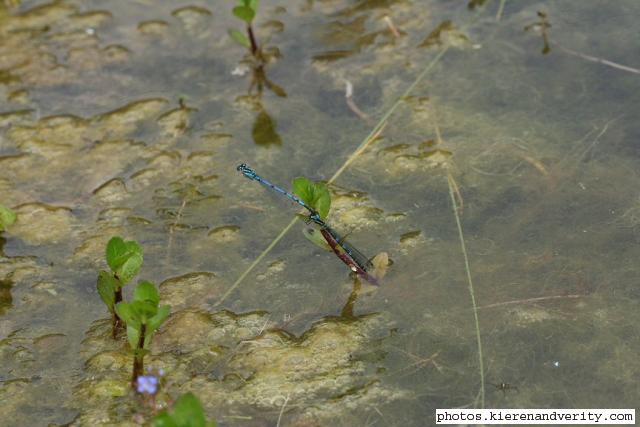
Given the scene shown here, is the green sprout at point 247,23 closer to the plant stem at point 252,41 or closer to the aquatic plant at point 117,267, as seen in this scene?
the plant stem at point 252,41

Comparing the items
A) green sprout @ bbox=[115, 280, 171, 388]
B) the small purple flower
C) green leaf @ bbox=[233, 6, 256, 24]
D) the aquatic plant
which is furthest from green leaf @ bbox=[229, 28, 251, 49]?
the small purple flower

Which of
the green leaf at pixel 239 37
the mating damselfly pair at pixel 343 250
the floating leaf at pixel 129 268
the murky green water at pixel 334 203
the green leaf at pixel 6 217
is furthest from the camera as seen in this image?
the green leaf at pixel 239 37

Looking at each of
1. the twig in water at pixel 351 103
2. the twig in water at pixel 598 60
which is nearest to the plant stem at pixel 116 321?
the twig in water at pixel 351 103

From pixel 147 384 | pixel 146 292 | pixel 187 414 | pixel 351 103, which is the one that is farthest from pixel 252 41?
pixel 187 414

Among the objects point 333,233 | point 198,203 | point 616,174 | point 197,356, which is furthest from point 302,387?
point 616,174

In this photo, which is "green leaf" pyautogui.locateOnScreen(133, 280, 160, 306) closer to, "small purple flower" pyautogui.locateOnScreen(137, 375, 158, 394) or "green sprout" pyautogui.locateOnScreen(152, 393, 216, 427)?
"small purple flower" pyautogui.locateOnScreen(137, 375, 158, 394)

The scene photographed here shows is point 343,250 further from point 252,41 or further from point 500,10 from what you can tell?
point 500,10
